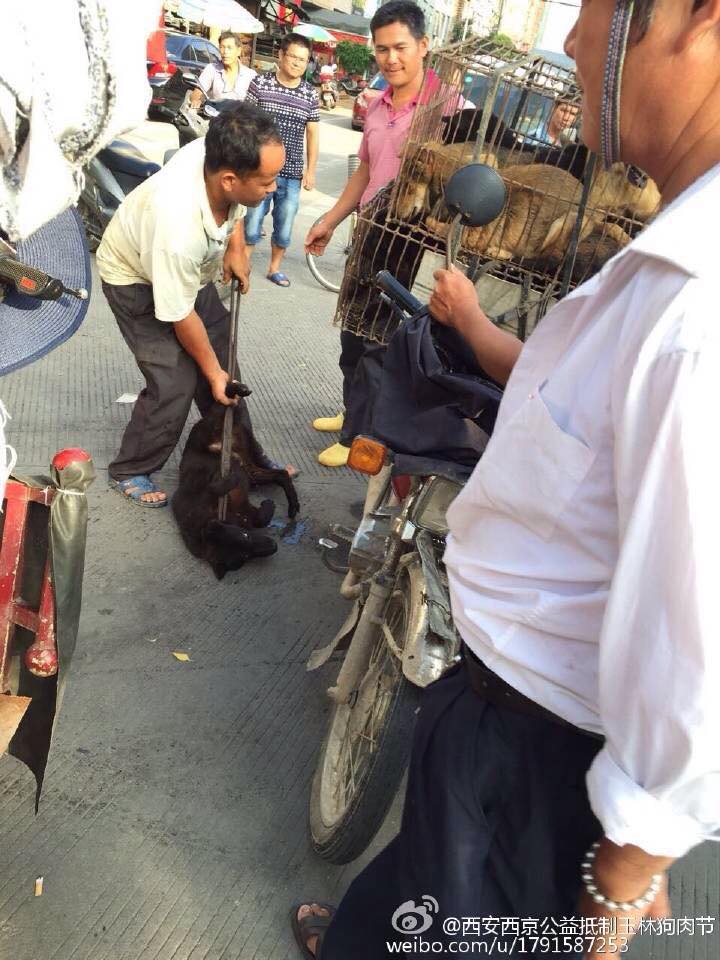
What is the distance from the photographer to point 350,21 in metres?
30.9

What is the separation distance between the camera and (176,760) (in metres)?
2.52

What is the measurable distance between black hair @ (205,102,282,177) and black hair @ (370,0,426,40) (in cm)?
121

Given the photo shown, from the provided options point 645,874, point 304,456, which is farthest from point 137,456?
point 645,874

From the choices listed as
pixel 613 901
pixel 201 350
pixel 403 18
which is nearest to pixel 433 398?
pixel 613 901

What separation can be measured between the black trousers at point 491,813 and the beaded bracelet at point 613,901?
0.27ft

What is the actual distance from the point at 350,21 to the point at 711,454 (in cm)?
3506

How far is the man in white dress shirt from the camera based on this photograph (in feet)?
2.79

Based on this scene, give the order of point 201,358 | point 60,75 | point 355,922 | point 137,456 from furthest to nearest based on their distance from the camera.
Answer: point 137,456, point 201,358, point 355,922, point 60,75

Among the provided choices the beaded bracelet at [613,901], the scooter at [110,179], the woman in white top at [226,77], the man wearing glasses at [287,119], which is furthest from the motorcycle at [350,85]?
the beaded bracelet at [613,901]

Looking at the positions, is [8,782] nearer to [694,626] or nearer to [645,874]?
[645,874]

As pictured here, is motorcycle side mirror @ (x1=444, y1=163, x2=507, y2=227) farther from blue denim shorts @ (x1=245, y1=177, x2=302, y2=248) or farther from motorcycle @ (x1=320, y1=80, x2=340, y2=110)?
motorcycle @ (x1=320, y1=80, x2=340, y2=110)

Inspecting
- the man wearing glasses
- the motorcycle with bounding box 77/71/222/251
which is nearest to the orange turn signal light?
the motorcycle with bounding box 77/71/222/251

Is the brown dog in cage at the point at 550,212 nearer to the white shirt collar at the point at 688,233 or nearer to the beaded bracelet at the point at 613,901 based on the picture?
the white shirt collar at the point at 688,233

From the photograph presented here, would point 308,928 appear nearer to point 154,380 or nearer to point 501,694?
point 501,694
